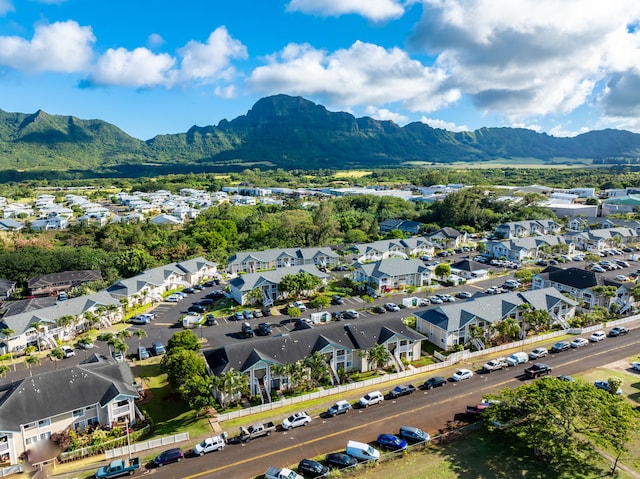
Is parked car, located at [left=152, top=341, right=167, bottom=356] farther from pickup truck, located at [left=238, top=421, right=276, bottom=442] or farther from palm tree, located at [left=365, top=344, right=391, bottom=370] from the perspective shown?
palm tree, located at [left=365, top=344, right=391, bottom=370]

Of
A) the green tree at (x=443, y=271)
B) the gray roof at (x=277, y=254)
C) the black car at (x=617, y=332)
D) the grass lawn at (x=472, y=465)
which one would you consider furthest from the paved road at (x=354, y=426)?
the gray roof at (x=277, y=254)

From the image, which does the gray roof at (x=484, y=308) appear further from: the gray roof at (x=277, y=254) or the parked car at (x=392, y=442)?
the gray roof at (x=277, y=254)

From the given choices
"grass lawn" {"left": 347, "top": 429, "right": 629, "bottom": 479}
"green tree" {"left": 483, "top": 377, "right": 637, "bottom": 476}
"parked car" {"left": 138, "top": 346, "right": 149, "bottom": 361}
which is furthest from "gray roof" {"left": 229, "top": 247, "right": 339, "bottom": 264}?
"green tree" {"left": 483, "top": 377, "right": 637, "bottom": 476}

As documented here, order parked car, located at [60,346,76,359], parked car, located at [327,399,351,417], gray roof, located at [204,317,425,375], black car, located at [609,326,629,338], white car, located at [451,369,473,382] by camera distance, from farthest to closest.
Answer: black car, located at [609,326,629,338] → parked car, located at [60,346,76,359] → white car, located at [451,369,473,382] → gray roof, located at [204,317,425,375] → parked car, located at [327,399,351,417]

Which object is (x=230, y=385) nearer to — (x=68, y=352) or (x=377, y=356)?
(x=377, y=356)

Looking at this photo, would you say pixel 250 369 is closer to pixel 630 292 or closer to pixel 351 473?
pixel 351 473

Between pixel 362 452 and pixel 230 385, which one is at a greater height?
pixel 230 385

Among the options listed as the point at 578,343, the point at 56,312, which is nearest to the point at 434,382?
the point at 578,343
